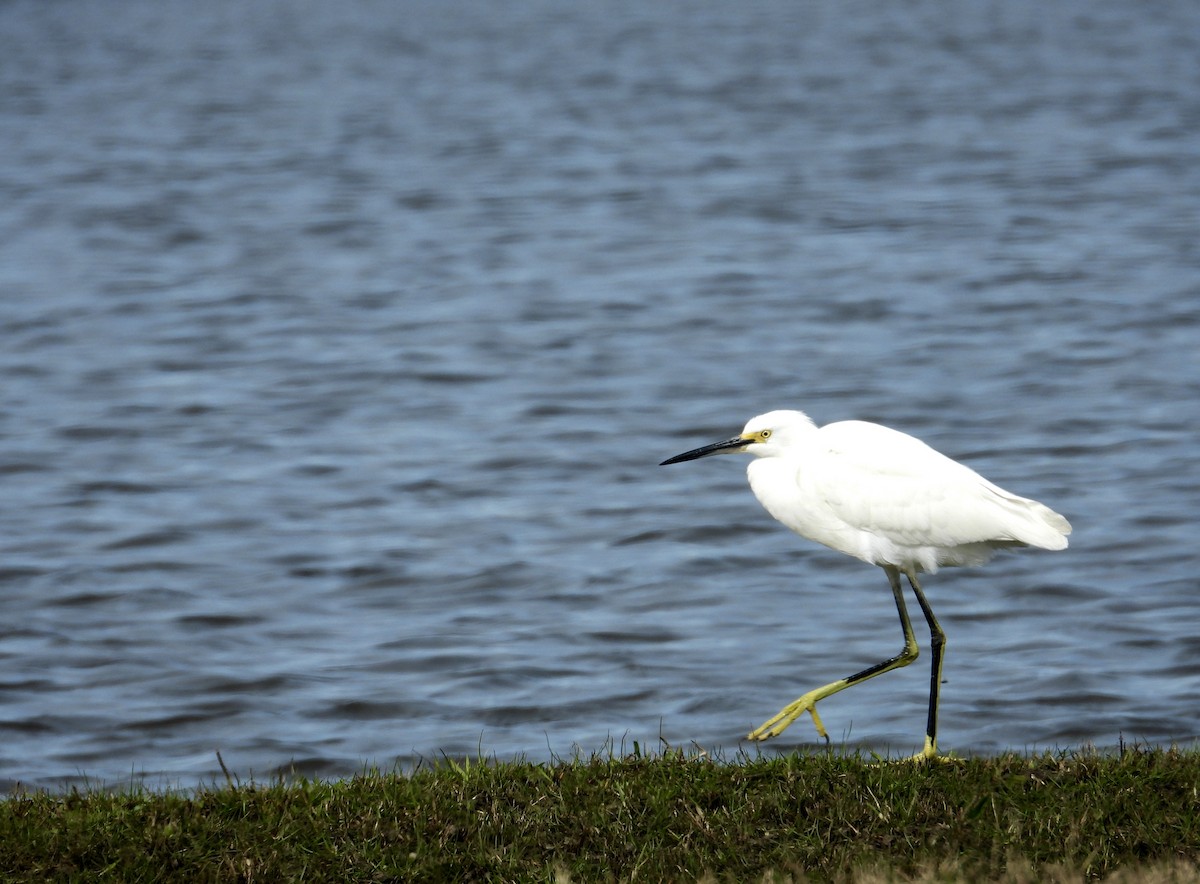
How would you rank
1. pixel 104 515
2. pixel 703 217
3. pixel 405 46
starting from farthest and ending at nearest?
1. pixel 405 46
2. pixel 703 217
3. pixel 104 515

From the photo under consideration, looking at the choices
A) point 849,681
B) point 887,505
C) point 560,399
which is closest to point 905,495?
point 887,505

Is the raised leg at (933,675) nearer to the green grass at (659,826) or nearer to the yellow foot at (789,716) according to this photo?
the green grass at (659,826)

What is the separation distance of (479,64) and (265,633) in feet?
89.2

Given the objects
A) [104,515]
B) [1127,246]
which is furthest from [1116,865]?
[1127,246]

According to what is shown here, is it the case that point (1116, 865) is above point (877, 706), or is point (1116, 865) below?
above

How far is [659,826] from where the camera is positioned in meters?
5.71

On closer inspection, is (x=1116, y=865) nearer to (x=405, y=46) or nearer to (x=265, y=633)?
(x=265, y=633)

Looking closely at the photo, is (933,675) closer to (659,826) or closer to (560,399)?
(659,826)

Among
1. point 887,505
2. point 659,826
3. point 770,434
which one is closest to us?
point 659,826

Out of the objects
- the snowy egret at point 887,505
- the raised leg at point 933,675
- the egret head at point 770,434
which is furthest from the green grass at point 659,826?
the egret head at point 770,434

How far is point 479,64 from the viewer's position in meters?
36.0

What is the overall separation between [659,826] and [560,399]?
9.40 meters

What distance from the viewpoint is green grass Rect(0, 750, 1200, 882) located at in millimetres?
5430

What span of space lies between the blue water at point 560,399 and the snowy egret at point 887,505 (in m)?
0.91
